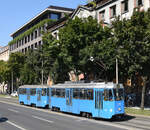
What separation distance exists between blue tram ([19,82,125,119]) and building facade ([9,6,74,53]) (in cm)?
4209

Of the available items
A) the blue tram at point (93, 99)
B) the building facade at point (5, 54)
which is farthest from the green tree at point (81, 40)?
the building facade at point (5, 54)

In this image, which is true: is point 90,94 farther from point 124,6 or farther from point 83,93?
point 124,6

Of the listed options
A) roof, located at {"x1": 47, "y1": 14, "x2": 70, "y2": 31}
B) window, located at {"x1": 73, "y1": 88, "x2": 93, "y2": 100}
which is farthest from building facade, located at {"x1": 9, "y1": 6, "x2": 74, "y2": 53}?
window, located at {"x1": 73, "y1": 88, "x2": 93, "y2": 100}

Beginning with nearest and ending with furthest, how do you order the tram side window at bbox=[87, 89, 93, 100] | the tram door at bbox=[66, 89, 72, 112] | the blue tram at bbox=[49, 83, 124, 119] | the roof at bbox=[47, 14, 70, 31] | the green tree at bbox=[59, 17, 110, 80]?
the blue tram at bbox=[49, 83, 124, 119] → the tram side window at bbox=[87, 89, 93, 100] → the tram door at bbox=[66, 89, 72, 112] → the green tree at bbox=[59, 17, 110, 80] → the roof at bbox=[47, 14, 70, 31]

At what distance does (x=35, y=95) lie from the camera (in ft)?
108

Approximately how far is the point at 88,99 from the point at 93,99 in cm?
69

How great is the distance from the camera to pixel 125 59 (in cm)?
2525

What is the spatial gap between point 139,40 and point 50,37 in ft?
45.2

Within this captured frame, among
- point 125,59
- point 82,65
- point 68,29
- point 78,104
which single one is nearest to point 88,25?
point 68,29

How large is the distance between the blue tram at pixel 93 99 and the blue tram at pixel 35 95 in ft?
16.7

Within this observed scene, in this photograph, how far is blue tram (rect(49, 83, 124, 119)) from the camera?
18859mm

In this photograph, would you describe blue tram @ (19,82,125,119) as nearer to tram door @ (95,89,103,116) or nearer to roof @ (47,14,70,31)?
tram door @ (95,89,103,116)

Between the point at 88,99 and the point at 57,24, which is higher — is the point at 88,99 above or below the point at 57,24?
below

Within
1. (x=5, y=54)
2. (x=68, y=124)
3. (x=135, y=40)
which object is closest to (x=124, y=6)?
(x=135, y=40)
